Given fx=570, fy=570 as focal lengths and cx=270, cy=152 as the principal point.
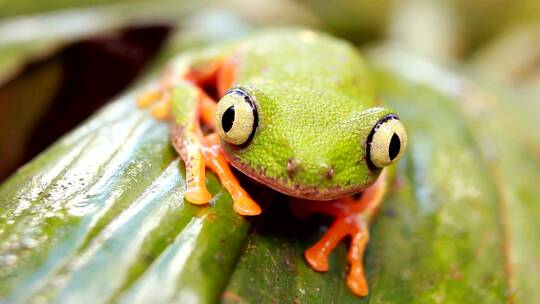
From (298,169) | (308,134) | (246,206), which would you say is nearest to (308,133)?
(308,134)

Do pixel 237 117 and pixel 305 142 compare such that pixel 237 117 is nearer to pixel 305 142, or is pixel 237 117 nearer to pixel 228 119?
pixel 228 119

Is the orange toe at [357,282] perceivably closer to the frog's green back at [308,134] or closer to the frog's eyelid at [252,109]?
the frog's green back at [308,134]

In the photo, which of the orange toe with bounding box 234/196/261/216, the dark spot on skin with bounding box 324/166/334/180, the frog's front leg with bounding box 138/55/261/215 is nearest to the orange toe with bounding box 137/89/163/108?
the frog's front leg with bounding box 138/55/261/215

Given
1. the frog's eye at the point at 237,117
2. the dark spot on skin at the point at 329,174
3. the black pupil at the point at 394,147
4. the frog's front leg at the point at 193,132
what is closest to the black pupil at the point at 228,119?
the frog's eye at the point at 237,117

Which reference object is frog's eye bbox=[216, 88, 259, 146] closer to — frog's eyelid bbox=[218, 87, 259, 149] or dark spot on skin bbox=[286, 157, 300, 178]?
frog's eyelid bbox=[218, 87, 259, 149]

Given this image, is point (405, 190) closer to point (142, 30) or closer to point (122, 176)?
point (122, 176)

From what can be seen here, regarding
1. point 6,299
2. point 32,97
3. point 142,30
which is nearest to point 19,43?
point 32,97
